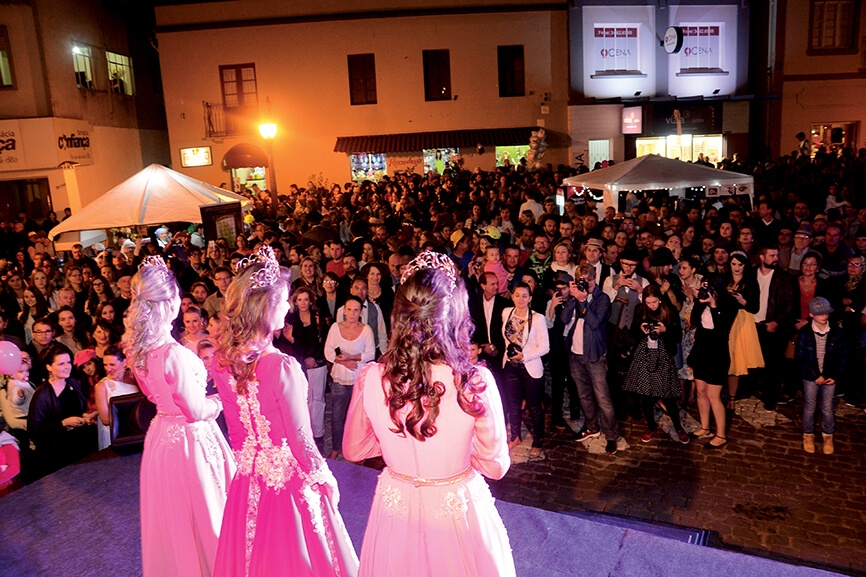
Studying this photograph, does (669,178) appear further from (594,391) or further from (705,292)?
(594,391)

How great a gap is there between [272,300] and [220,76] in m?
21.3

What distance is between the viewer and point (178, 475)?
3654 mm

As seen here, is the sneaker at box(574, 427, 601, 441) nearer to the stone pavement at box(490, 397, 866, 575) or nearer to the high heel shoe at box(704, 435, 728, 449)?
the stone pavement at box(490, 397, 866, 575)

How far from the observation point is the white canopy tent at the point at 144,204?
816cm

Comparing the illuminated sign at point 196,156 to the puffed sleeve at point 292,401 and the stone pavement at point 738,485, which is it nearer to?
the stone pavement at point 738,485

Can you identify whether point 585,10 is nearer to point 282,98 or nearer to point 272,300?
point 282,98

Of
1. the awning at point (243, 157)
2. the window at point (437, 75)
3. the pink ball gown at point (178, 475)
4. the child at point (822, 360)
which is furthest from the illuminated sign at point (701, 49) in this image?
the pink ball gown at point (178, 475)

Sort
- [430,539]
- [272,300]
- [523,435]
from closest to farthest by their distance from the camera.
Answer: [430,539]
[272,300]
[523,435]

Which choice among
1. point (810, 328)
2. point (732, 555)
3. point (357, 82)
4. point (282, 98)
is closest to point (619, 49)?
point (357, 82)

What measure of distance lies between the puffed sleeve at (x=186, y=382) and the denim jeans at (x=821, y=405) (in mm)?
5303

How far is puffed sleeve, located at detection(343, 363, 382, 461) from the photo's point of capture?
2.71 metres

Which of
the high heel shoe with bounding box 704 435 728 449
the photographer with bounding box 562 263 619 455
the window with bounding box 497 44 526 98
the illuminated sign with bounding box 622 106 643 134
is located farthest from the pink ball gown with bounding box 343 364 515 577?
the illuminated sign with bounding box 622 106 643 134

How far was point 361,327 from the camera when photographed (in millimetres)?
6227

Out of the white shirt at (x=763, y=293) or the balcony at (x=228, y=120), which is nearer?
the white shirt at (x=763, y=293)
